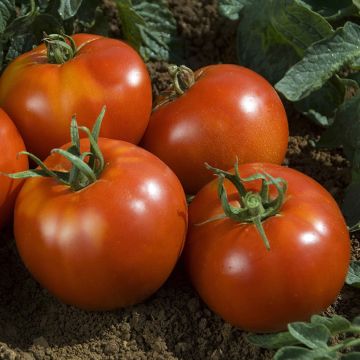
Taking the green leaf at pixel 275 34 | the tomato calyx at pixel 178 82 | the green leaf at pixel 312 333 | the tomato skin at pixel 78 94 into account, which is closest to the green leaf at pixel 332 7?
the green leaf at pixel 275 34

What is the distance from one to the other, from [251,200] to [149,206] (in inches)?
7.4

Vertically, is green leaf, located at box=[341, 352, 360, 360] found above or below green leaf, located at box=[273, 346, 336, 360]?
below

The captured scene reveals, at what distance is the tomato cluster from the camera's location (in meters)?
1.52

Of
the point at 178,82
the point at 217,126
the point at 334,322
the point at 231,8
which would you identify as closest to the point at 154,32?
the point at 231,8

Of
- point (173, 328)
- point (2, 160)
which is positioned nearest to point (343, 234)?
point (173, 328)

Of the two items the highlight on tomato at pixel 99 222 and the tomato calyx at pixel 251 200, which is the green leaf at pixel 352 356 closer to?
the tomato calyx at pixel 251 200

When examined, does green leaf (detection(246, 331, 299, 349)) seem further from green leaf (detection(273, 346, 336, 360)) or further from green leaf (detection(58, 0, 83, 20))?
green leaf (detection(58, 0, 83, 20))

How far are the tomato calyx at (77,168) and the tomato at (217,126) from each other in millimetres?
283

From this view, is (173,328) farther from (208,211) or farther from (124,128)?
(124,128)

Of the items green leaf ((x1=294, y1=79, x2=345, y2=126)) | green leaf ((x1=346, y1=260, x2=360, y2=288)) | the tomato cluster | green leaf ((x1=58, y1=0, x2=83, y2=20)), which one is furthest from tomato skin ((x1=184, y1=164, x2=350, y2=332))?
green leaf ((x1=58, y1=0, x2=83, y2=20))

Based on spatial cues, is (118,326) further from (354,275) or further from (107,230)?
(354,275)

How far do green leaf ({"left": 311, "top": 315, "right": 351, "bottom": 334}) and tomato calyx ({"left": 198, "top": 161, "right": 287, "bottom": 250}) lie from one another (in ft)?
0.51

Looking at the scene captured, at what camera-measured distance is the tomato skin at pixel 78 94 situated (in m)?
1.74

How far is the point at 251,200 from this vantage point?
1538 mm
